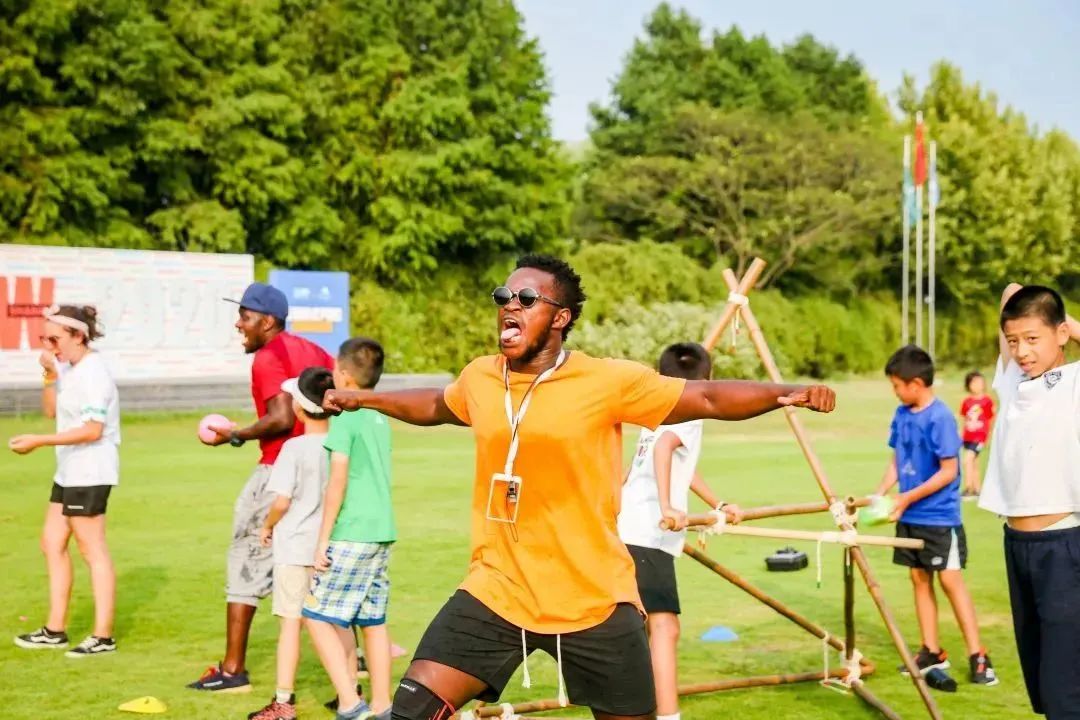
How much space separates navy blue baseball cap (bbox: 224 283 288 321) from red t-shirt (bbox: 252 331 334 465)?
0.50 ft

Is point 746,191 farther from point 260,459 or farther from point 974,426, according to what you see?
point 260,459

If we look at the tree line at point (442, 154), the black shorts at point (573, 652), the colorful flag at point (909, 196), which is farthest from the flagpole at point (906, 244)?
the black shorts at point (573, 652)

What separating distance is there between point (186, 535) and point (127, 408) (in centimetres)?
1721

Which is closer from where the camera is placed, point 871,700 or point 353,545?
point 353,545

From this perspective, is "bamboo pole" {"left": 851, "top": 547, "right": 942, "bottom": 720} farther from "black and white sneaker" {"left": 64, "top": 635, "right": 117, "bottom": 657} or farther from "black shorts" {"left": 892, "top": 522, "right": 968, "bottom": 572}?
"black and white sneaker" {"left": 64, "top": 635, "right": 117, "bottom": 657}

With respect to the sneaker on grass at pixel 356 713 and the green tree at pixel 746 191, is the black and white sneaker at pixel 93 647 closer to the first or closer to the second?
the sneaker on grass at pixel 356 713

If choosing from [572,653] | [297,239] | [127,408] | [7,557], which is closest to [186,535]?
[7,557]

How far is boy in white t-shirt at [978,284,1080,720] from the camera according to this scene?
547cm

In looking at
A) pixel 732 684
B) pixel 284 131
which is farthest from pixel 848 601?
pixel 284 131

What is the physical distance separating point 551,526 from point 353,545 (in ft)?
8.16

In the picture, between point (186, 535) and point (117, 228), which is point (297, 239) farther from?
point (186, 535)

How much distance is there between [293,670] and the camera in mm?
7027

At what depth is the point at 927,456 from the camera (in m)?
8.05

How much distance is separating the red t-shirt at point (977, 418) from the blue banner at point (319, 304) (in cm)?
1952
